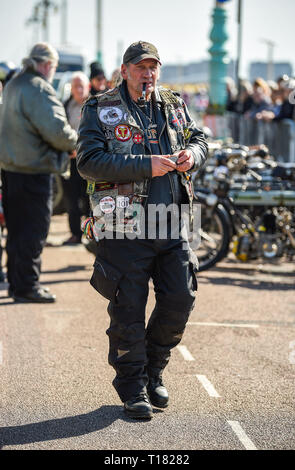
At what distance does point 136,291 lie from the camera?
4457 millimetres

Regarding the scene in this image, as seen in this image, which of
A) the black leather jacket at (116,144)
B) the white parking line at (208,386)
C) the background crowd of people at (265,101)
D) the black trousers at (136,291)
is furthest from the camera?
the background crowd of people at (265,101)

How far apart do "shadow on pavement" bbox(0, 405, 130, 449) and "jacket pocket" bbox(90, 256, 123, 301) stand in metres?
0.64

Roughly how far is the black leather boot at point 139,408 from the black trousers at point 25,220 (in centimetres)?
296

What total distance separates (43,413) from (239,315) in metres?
2.90

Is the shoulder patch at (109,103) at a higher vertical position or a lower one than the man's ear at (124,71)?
lower

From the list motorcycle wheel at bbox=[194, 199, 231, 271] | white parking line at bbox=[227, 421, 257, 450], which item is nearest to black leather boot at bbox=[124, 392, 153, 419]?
white parking line at bbox=[227, 421, 257, 450]

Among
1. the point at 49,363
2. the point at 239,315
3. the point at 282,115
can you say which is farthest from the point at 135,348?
the point at 282,115

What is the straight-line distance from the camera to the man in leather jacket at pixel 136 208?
4.41 meters

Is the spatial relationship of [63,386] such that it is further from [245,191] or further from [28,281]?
[245,191]

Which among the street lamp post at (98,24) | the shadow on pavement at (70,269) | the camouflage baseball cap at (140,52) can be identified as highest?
the street lamp post at (98,24)

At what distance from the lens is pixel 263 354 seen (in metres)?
5.85

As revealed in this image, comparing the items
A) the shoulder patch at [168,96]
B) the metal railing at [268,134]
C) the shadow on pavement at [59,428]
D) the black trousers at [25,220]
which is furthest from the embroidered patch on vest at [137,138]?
the metal railing at [268,134]

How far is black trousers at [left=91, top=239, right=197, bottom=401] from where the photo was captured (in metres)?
4.44

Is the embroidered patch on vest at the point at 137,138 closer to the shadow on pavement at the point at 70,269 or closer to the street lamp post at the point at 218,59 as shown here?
the shadow on pavement at the point at 70,269
